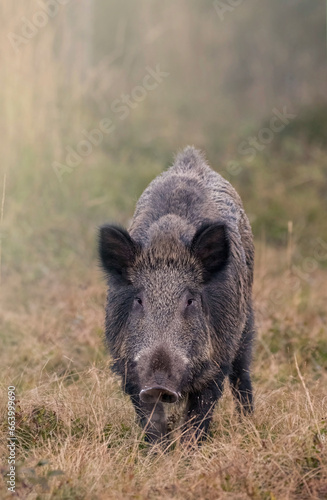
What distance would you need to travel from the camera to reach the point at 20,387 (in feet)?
19.3

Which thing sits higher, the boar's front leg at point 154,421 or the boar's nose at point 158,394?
the boar's nose at point 158,394

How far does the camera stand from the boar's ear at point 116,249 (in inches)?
197

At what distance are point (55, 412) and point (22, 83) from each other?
608cm

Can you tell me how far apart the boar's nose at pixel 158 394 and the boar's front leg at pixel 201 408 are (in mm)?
619

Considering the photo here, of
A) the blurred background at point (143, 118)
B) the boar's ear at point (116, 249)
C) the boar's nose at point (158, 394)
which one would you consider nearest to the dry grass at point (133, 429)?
the boar's nose at point (158, 394)

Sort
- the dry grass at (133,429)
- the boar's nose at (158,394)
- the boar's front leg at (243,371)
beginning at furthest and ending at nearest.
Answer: the boar's front leg at (243,371)
the boar's nose at (158,394)
the dry grass at (133,429)

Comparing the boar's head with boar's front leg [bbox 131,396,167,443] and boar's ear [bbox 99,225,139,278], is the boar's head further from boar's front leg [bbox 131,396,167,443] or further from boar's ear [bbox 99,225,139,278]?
boar's front leg [bbox 131,396,167,443]

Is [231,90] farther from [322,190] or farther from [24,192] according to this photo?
[24,192]

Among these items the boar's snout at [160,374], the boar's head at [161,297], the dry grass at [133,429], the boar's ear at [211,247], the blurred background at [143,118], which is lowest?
the dry grass at [133,429]

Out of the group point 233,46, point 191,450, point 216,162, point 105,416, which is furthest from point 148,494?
point 233,46

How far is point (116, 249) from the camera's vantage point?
507 cm

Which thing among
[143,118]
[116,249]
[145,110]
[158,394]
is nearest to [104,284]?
[116,249]

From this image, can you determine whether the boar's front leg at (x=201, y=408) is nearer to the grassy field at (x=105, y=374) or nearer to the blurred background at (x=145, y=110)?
the grassy field at (x=105, y=374)

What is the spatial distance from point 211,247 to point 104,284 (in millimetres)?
3904
